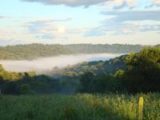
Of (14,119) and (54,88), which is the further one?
(54,88)

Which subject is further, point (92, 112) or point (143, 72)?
point (143, 72)

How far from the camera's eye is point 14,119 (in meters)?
13.4

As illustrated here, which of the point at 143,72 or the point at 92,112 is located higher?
the point at 92,112

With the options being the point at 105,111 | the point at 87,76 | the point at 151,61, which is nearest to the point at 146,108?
the point at 105,111

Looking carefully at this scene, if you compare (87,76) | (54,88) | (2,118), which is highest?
(2,118)

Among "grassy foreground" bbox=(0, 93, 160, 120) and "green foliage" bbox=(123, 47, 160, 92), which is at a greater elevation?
"grassy foreground" bbox=(0, 93, 160, 120)

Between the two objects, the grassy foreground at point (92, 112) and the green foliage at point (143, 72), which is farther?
the green foliage at point (143, 72)

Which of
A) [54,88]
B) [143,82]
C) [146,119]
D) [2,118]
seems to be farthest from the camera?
[54,88]

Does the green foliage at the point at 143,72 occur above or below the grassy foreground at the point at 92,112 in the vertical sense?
below

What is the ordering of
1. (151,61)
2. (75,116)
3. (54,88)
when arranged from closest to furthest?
(75,116)
(151,61)
(54,88)

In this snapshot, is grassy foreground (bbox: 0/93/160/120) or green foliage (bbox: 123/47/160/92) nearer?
grassy foreground (bbox: 0/93/160/120)

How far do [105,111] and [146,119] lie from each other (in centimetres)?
178

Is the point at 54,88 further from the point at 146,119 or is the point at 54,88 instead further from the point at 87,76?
the point at 146,119

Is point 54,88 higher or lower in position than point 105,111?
lower
